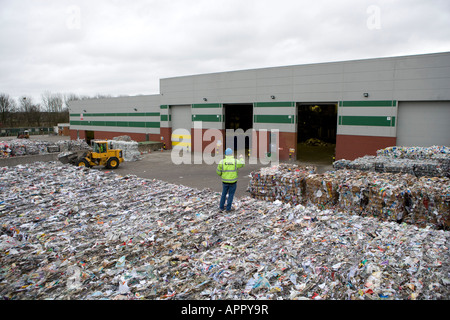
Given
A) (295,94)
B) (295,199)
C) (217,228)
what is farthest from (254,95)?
(217,228)

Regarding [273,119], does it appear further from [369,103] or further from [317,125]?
[317,125]

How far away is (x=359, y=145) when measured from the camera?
65.3ft

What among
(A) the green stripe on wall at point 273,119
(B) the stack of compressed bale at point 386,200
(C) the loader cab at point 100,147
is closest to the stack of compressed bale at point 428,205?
(B) the stack of compressed bale at point 386,200

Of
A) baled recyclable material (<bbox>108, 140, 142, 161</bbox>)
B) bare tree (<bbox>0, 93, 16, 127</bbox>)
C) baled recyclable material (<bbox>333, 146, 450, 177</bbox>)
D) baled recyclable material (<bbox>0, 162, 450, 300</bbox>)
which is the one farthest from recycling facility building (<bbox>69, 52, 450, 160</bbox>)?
bare tree (<bbox>0, 93, 16, 127</bbox>)

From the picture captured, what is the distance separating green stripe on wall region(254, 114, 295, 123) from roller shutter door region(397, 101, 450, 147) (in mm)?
7303

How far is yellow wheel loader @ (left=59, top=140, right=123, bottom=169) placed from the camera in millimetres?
18078

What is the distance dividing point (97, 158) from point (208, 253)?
50.7 feet

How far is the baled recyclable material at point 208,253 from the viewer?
4.43 metres

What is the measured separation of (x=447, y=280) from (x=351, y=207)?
14.7 feet

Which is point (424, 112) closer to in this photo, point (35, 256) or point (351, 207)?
point (351, 207)

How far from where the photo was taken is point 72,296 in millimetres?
4457

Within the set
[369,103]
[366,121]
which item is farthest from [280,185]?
[369,103]

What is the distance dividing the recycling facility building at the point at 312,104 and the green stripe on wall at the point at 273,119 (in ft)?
0.26

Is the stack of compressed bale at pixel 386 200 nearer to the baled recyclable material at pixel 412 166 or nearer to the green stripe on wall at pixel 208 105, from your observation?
the baled recyclable material at pixel 412 166
